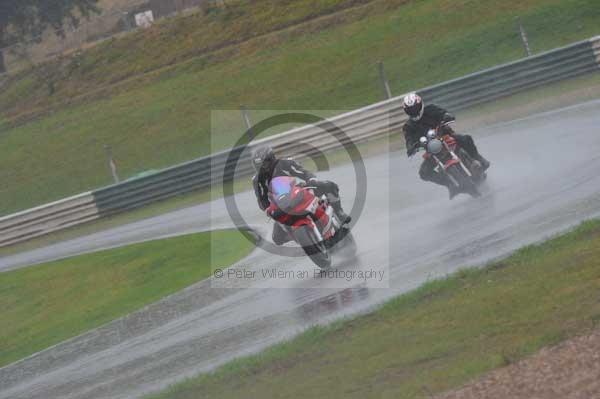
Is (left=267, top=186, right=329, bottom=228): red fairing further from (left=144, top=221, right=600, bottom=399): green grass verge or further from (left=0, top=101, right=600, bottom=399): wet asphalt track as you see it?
(left=144, top=221, right=600, bottom=399): green grass verge

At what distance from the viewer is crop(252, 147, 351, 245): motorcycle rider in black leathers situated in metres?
13.0

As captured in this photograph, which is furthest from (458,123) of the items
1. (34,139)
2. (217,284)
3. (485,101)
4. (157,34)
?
(157,34)

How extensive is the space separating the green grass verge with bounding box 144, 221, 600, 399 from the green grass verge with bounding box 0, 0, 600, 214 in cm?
2081

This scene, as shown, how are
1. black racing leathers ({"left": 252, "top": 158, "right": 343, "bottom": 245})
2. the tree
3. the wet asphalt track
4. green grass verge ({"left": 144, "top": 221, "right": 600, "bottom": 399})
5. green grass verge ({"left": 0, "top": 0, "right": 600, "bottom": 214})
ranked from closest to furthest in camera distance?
green grass verge ({"left": 144, "top": 221, "right": 600, "bottom": 399})
the wet asphalt track
black racing leathers ({"left": 252, "top": 158, "right": 343, "bottom": 245})
green grass verge ({"left": 0, "top": 0, "right": 600, "bottom": 214})
the tree

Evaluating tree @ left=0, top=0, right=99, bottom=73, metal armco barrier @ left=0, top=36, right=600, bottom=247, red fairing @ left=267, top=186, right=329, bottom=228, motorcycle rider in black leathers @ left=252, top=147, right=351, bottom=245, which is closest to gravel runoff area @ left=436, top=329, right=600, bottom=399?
red fairing @ left=267, top=186, right=329, bottom=228

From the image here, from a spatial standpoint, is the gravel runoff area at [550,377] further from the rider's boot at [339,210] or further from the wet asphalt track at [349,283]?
the rider's boot at [339,210]

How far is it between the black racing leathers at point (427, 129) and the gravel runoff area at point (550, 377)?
837 cm

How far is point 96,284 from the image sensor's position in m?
18.0

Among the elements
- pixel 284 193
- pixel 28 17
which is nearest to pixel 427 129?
pixel 284 193

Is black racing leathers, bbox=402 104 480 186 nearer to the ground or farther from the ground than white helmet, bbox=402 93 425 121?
nearer to the ground

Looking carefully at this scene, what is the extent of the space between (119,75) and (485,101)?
77.3 ft

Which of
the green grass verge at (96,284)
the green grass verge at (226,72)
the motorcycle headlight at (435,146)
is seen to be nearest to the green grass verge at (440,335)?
the motorcycle headlight at (435,146)

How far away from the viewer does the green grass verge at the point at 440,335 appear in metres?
→ 7.74

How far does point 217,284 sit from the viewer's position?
14.7m
